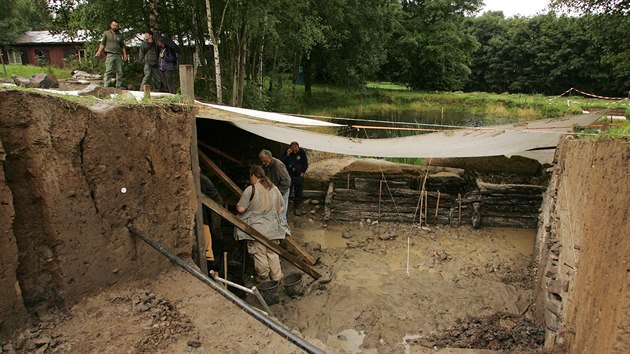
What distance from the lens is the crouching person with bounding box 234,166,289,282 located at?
4961 mm

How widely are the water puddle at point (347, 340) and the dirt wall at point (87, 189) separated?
2.18 meters

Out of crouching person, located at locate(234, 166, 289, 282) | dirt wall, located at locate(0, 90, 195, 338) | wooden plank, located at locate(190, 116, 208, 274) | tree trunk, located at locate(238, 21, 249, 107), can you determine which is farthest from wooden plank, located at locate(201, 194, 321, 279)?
tree trunk, located at locate(238, 21, 249, 107)

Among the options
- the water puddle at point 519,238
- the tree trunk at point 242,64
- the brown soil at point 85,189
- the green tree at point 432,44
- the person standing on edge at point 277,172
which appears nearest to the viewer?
the brown soil at point 85,189

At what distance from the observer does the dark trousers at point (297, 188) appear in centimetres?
786

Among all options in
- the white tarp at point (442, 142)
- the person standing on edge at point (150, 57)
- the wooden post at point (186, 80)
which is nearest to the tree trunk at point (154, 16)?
the person standing on edge at point (150, 57)

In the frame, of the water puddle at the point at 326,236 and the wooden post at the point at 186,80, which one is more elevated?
the wooden post at the point at 186,80

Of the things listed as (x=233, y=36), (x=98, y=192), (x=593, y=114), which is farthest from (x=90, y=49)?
(x=593, y=114)

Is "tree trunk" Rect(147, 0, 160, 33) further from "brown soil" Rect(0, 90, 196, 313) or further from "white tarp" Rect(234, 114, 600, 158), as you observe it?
"brown soil" Rect(0, 90, 196, 313)

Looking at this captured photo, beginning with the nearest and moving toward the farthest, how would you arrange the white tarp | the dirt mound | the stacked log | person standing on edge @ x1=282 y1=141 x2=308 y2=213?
the dirt mound, the white tarp, person standing on edge @ x1=282 y1=141 x2=308 y2=213, the stacked log

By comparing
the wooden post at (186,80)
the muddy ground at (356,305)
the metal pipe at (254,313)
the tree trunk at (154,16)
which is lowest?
the muddy ground at (356,305)

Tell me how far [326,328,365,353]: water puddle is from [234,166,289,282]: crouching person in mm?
1127

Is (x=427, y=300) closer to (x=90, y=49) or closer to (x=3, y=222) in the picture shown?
(x=3, y=222)

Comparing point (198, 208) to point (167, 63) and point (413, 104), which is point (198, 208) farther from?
point (413, 104)

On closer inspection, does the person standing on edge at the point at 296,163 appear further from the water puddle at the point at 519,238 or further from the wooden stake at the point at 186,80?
the water puddle at the point at 519,238
